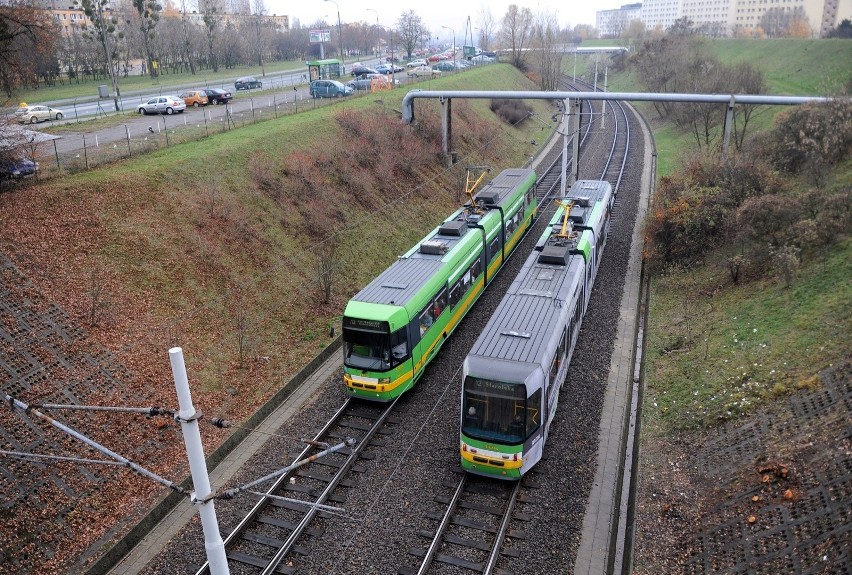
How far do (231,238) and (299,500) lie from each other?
14.5 m

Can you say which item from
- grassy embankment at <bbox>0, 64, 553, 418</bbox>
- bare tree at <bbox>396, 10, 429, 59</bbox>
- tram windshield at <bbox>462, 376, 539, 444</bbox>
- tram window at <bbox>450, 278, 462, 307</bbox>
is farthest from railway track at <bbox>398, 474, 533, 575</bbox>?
bare tree at <bbox>396, 10, 429, 59</bbox>

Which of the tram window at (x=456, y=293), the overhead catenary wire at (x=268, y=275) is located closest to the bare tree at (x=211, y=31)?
the overhead catenary wire at (x=268, y=275)

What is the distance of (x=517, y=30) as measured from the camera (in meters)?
85.5

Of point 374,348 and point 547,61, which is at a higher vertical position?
point 547,61

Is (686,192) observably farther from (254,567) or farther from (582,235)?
(254,567)

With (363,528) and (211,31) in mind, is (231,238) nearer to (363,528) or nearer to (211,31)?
(363,528)

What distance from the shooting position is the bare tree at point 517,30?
268 feet

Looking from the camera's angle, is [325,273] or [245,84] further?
[245,84]

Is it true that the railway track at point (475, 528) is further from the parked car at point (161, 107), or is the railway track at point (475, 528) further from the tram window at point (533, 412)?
the parked car at point (161, 107)

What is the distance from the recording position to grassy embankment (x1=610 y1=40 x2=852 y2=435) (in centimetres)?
1559

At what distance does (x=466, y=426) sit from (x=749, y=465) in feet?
20.5

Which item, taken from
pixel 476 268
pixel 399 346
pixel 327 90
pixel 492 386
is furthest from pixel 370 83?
pixel 492 386

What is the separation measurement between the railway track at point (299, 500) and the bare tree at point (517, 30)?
75.9 meters

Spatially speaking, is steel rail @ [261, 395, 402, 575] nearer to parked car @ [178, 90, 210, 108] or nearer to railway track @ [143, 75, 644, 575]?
railway track @ [143, 75, 644, 575]
